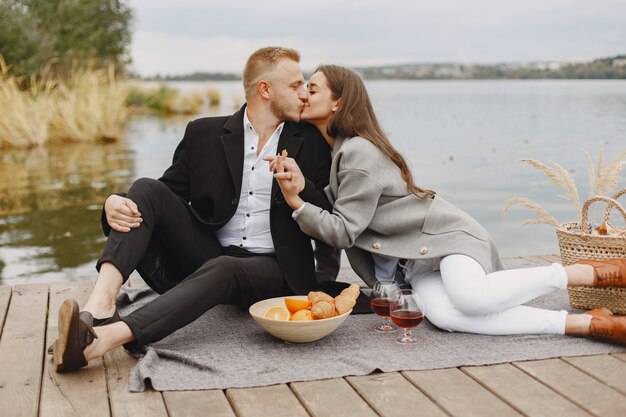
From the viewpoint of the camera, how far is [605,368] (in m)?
2.72

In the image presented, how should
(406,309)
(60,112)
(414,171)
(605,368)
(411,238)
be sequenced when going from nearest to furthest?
(605,368)
(406,309)
(411,238)
(414,171)
(60,112)

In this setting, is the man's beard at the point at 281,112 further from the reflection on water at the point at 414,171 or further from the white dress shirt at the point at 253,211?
the reflection on water at the point at 414,171

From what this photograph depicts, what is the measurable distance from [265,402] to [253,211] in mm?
1163

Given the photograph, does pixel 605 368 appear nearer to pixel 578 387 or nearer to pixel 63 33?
pixel 578 387

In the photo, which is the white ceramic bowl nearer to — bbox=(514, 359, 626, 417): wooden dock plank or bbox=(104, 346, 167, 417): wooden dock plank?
bbox=(104, 346, 167, 417): wooden dock plank

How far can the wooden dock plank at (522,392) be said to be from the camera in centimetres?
236

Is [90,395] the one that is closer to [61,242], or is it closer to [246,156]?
[246,156]

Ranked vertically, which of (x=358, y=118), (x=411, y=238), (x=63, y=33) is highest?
(x=63, y=33)

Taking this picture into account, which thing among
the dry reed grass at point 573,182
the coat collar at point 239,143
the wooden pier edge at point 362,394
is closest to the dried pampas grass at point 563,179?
the dry reed grass at point 573,182

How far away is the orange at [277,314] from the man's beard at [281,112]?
93 centimetres

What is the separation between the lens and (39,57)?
1686 centimetres

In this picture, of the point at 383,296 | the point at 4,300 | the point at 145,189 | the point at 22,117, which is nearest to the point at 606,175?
the point at 383,296

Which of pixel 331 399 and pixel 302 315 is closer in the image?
pixel 331 399

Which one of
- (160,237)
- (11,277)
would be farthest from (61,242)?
(160,237)
